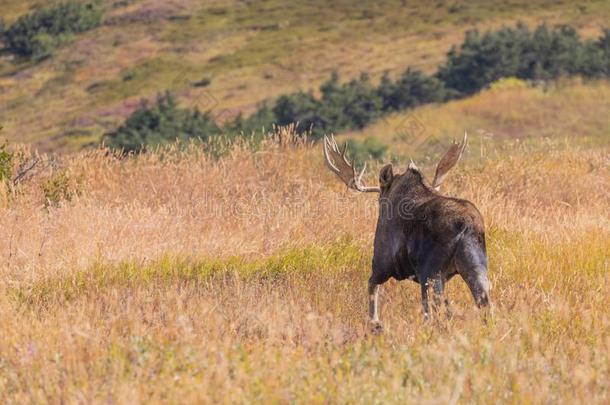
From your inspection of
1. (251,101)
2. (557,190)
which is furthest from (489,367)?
(251,101)

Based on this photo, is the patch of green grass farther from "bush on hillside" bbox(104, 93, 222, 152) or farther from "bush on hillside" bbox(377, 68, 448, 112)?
"bush on hillside" bbox(377, 68, 448, 112)

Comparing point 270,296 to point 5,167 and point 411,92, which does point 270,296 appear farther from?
point 411,92

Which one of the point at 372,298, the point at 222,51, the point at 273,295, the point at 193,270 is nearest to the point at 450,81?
the point at 222,51

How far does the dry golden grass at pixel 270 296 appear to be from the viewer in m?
6.23

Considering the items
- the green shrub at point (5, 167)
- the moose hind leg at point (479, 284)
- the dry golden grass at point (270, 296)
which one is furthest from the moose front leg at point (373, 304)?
the green shrub at point (5, 167)

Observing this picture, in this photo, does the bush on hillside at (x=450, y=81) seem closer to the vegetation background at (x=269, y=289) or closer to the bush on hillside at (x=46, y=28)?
the vegetation background at (x=269, y=289)

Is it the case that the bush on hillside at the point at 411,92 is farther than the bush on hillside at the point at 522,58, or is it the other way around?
the bush on hillside at the point at 411,92

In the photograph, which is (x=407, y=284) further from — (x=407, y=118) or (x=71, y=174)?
(x=407, y=118)

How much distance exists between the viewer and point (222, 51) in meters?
72.3

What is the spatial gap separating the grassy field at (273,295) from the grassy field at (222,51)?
33.9 m

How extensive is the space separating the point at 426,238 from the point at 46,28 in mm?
72185

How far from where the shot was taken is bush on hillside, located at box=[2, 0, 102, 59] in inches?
2908

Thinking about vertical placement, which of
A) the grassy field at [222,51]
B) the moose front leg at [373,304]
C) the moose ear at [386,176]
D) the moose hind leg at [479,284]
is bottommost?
the grassy field at [222,51]

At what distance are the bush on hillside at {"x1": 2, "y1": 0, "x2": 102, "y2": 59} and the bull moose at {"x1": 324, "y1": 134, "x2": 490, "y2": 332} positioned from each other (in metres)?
66.9
